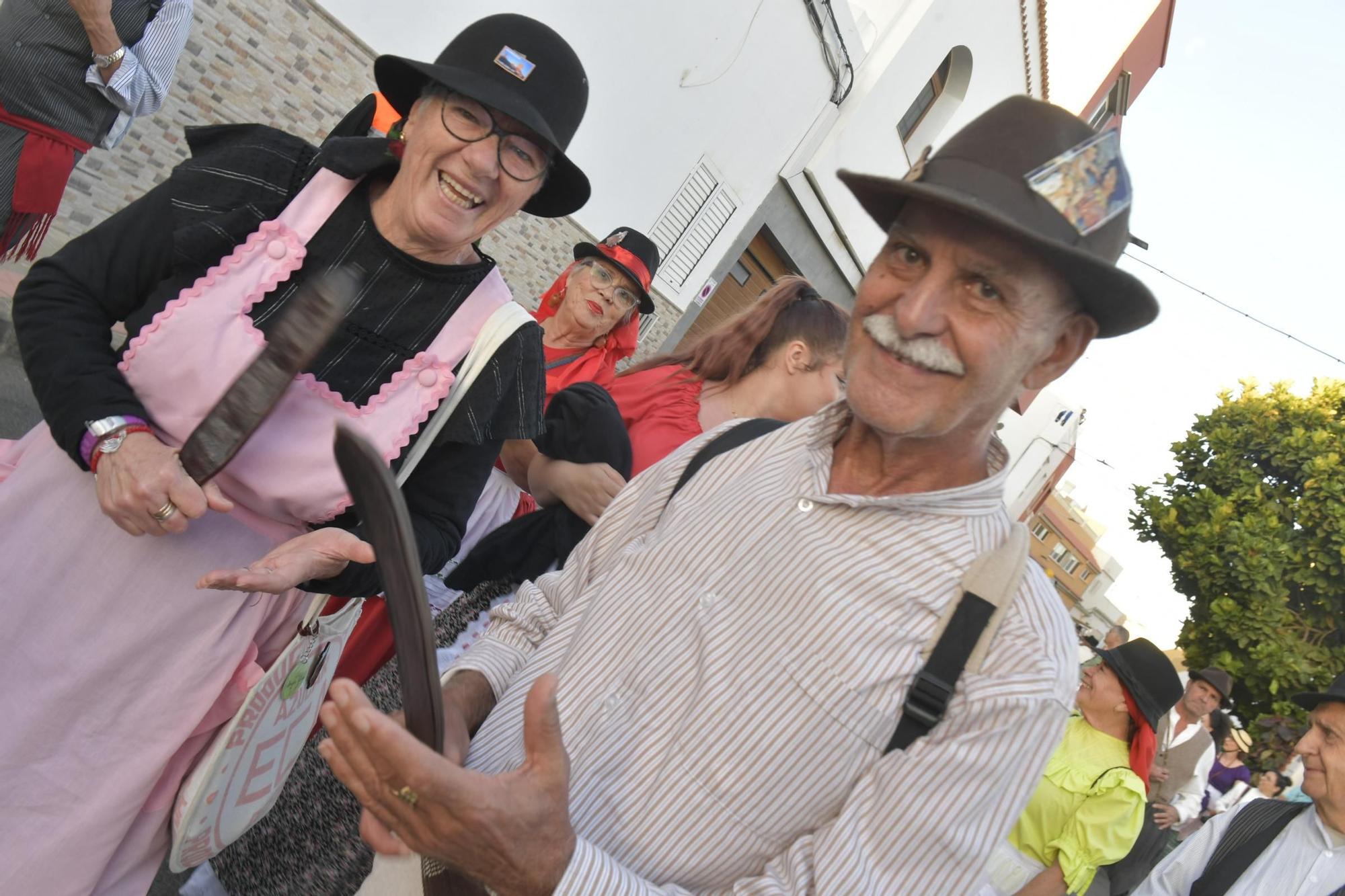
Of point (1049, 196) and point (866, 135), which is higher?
point (866, 135)

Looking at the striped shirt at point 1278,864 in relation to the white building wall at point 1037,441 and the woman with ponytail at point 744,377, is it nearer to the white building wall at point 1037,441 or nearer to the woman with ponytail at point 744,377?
the woman with ponytail at point 744,377

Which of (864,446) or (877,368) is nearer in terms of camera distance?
(877,368)

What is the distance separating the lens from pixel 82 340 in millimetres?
1788

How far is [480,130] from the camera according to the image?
1927mm

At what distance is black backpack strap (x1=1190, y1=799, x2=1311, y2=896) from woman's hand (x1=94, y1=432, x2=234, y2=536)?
14.2 ft

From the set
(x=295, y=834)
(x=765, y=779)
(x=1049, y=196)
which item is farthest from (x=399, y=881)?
(x=1049, y=196)

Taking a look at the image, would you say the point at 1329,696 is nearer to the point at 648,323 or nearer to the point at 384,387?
the point at 384,387

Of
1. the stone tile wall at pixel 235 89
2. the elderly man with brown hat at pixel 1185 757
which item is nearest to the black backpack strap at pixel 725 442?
A: the stone tile wall at pixel 235 89

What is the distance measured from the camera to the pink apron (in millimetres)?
1767

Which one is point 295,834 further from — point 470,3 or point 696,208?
point 696,208

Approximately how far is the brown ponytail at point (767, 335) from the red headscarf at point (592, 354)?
60 centimetres

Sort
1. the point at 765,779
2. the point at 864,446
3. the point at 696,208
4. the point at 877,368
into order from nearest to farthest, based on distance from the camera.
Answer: the point at 765,779 < the point at 877,368 < the point at 864,446 < the point at 696,208

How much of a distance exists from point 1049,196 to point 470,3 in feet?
22.2

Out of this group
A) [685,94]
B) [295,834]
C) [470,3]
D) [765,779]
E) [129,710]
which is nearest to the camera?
[765,779]
